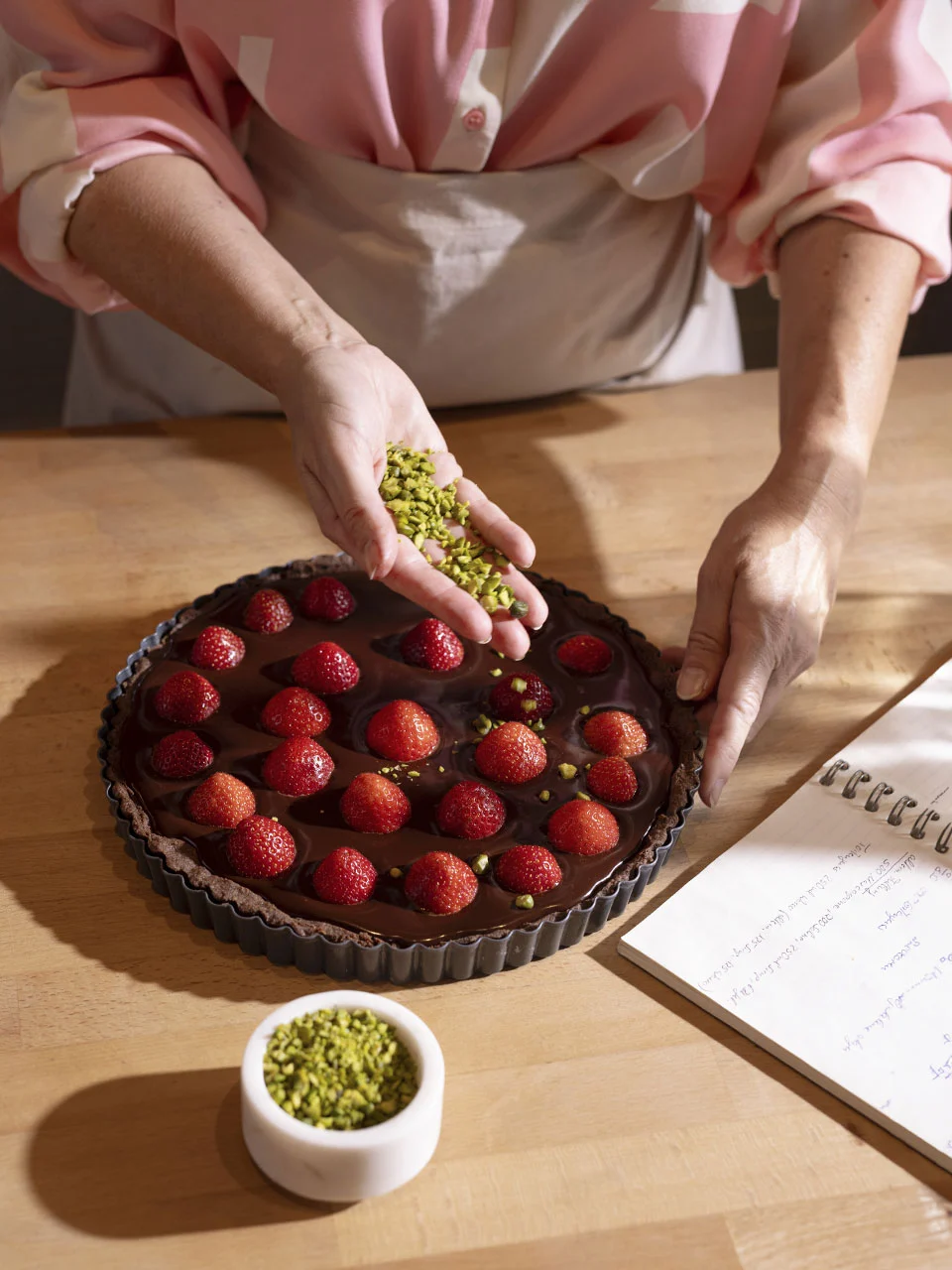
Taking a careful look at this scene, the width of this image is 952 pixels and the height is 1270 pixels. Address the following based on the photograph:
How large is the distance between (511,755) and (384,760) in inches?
5.4

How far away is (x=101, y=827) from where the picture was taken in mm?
1299

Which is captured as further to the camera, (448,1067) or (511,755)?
(511,755)

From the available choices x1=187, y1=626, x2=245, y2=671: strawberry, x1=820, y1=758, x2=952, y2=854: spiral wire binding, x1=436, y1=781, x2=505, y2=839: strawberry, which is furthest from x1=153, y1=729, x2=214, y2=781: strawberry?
x1=820, y1=758, x2=952, y2=854: spiral wire binding

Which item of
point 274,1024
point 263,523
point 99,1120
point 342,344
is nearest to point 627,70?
point 342,344

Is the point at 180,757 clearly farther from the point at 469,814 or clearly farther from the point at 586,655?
the point at 586,655

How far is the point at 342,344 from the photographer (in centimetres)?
150

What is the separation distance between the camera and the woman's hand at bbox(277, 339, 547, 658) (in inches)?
52.0

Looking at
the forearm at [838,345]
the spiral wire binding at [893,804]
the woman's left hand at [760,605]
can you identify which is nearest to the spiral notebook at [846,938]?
the spiral wire binding at [893,804]

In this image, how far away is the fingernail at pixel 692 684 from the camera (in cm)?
139

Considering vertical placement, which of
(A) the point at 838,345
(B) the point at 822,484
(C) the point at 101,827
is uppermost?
(A) the point at 838,345

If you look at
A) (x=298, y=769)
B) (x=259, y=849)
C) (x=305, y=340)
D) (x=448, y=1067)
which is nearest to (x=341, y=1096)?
(x=448, y=1067)

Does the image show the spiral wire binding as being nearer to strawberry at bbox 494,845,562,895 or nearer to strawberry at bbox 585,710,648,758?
strawberry at bbox 585,710,648,758

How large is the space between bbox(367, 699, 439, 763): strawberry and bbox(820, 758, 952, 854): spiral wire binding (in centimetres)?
45

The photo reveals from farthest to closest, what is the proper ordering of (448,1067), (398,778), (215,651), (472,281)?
(472,281), (215,651), (398,778), (448,1067)
